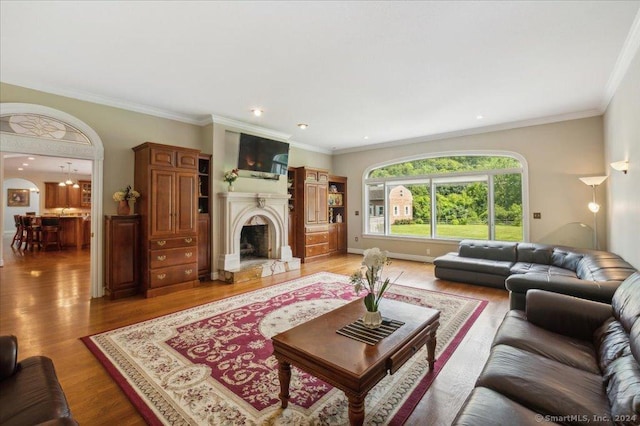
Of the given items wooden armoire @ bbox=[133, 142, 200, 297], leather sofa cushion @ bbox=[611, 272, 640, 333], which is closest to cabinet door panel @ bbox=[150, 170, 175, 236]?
wooden armoire @ bbox=[133, 142, 200, 297]

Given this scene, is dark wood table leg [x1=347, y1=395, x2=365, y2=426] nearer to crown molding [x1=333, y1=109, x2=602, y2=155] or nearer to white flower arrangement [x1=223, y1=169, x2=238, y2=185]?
white flower arrangement [x1=223, y1=169, x2=238, y2=185]

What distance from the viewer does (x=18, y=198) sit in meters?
12.1

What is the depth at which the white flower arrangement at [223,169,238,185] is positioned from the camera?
549 centimetres

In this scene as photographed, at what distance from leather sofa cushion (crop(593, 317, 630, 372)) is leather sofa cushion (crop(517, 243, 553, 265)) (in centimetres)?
319

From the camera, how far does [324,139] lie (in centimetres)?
715

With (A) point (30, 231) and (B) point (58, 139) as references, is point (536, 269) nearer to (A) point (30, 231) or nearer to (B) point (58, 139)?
(B) point (58, 139)

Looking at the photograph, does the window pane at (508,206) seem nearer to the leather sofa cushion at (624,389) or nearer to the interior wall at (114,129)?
the leather sofa cushion at (624,389)

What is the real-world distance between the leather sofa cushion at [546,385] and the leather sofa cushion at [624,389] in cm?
4

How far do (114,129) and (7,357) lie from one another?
13.1 feet

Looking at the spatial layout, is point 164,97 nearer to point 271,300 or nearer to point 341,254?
point 271,300

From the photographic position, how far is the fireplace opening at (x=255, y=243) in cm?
653

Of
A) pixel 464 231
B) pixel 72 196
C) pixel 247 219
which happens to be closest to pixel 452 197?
pixel 464 231

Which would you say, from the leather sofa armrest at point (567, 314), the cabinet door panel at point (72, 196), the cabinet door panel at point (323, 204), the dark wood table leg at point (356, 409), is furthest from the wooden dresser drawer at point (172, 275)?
the cabinet door panel at point (72, 196)

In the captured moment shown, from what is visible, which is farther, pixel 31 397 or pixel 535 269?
pixel 535 269
